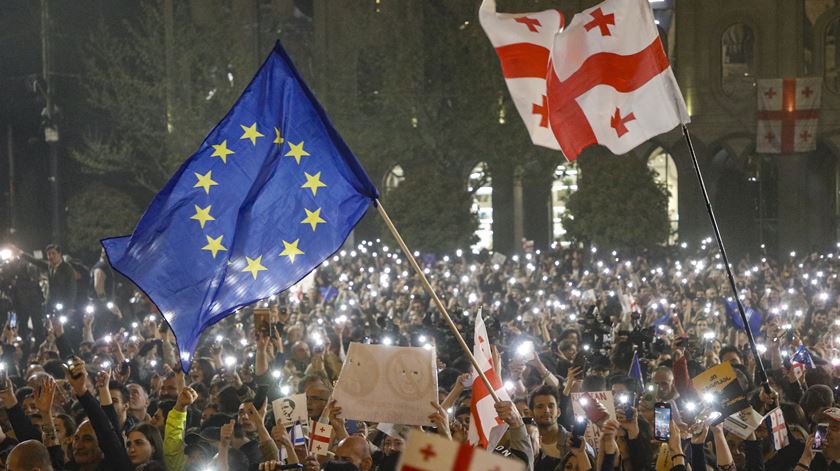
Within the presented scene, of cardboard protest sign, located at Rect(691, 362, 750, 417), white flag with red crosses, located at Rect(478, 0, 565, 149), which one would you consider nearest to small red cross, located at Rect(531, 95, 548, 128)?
white flag with red crosses, located at Rect(478, 0, 565, 149)

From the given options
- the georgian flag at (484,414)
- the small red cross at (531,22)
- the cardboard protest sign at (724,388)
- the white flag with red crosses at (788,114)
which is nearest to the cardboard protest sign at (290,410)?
the georgian flag at (484,414)

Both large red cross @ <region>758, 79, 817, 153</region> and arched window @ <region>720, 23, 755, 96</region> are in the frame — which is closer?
large red cross @ <region>758, 79, 817, 153</region>

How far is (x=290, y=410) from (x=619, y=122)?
126 inches

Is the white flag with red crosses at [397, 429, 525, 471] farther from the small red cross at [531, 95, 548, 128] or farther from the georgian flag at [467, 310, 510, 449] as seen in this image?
the small red cross at [531, 95, 548, 128]

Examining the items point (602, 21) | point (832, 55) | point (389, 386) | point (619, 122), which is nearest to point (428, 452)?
point (389, 386)

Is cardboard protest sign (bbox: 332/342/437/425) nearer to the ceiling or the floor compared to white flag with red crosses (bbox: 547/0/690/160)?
nearer to the floor

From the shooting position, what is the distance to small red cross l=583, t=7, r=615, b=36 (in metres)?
9.80

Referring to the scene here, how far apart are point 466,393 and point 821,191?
36551 mm

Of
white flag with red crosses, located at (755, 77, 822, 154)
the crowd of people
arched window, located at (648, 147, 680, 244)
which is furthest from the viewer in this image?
arched window, located at (648, 147, 680, 244)

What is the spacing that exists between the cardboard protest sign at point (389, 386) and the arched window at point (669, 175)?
36.8m

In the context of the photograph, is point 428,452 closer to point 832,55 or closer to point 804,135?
point 804,135

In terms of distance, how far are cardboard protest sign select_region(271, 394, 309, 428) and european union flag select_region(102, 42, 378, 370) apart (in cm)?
92

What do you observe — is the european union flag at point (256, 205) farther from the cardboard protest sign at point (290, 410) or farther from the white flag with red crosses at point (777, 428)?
the white flag with red crosses at point (777, 428)

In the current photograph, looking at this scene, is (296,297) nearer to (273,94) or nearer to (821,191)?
(273,94)
